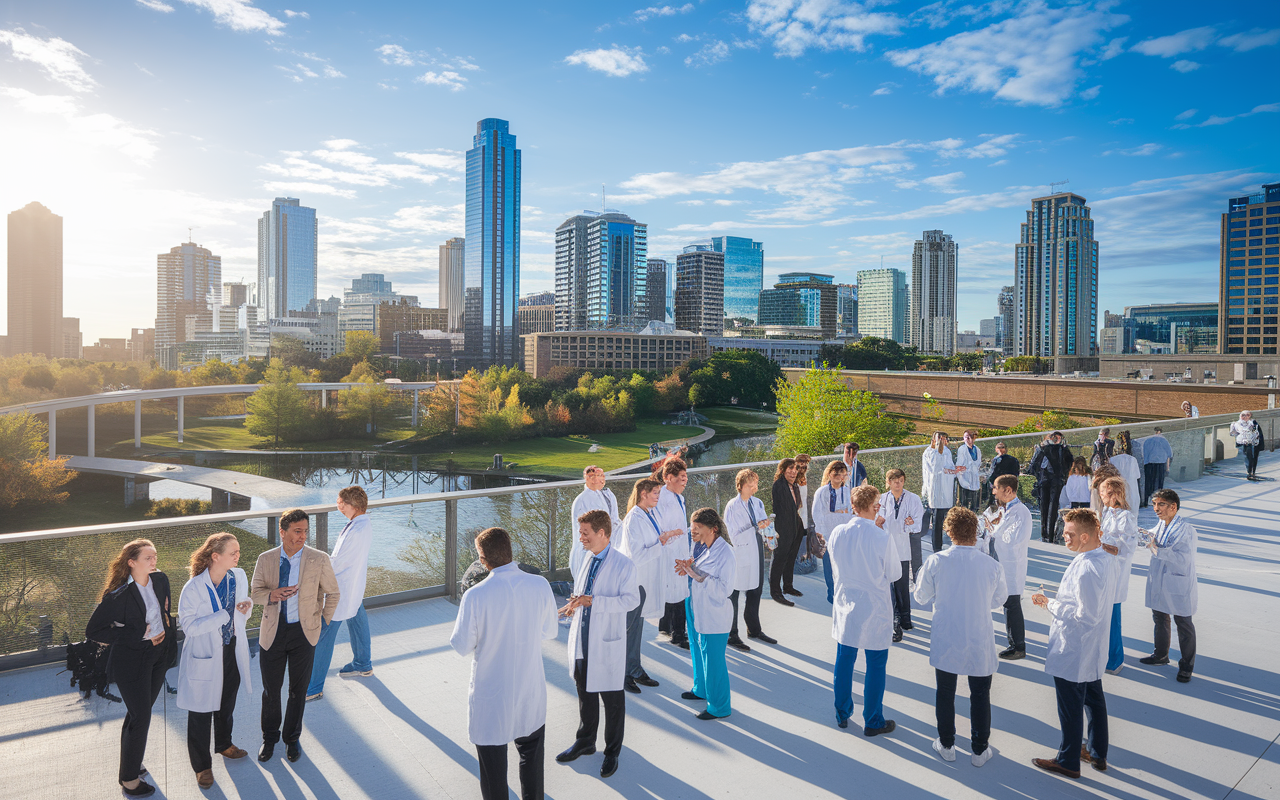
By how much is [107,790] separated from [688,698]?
396 cm

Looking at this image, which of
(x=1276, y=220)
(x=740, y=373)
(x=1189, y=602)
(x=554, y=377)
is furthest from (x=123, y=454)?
(x=1276, y=220)

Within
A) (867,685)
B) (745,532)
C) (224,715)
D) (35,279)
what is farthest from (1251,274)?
(35,279)

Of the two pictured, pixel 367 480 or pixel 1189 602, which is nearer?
pixel 1189 602

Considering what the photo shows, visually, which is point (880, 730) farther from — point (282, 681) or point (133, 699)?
point (133, 699)

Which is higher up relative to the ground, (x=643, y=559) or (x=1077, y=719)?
(x=643, y=559)

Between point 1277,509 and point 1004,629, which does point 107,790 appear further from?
point 1277,509

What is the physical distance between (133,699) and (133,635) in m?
0.43

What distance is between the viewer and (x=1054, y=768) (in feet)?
15.5

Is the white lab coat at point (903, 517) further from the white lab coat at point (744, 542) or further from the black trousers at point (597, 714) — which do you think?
the black trousers at point (597, 714)

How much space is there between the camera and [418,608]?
25.5ft

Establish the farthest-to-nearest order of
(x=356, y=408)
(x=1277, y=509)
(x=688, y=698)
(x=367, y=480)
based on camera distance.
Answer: (x=356, y=408) → (x=367, y=480) → (x=1277, y=509) → (x=688, y=698)

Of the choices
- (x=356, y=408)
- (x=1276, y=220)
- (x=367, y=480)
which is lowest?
(x=367, y=480)

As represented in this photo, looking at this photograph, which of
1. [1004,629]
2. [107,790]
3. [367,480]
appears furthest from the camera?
[367,480]

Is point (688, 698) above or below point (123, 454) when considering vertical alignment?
above
